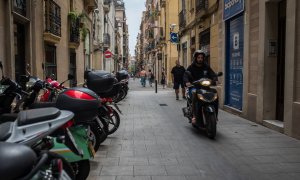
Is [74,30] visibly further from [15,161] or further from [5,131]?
[15,161]

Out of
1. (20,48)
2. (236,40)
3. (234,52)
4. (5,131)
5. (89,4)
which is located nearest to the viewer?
(5,131)

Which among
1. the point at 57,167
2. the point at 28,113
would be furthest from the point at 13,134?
the point at 57,167

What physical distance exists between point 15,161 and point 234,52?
34.4 feet

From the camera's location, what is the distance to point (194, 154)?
6223 millimetres

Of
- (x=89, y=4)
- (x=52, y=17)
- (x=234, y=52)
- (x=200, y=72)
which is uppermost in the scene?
(x=89, y=4)

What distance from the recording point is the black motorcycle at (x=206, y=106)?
24.3 ft

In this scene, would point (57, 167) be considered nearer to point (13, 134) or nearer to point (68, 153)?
point (13, 134)

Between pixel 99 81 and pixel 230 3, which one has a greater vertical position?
pixel 230 3

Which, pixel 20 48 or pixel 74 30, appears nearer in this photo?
pixel 20 48

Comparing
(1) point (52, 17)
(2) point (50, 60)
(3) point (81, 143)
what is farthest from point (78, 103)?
(2) point (50, 60)

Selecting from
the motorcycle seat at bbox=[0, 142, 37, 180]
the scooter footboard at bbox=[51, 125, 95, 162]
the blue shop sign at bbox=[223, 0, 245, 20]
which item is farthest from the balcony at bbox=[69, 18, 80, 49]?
the motorcycle seat at bbox=[0, 142, 37, 180]

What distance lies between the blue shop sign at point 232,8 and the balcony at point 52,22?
5.57 metres

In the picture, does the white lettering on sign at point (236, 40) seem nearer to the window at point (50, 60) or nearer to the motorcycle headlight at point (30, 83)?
the window at point (50, 60)

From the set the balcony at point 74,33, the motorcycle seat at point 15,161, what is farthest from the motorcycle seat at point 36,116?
the balcony at point 74,33
